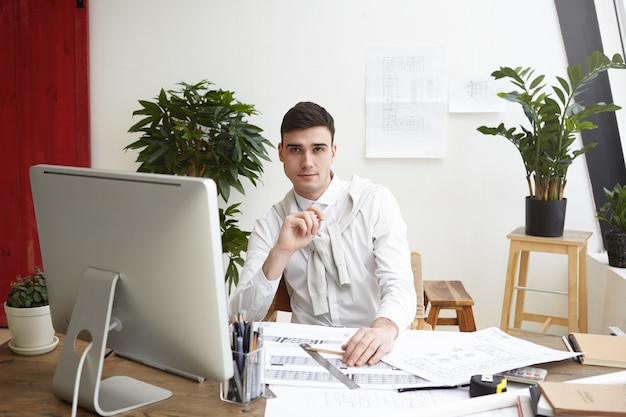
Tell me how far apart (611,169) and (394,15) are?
1584 mm

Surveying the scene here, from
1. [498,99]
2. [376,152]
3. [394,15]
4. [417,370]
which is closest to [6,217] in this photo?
[376,152]

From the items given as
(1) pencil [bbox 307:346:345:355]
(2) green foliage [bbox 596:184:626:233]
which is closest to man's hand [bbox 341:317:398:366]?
(1) pencil [bbox 307:346:345:355]

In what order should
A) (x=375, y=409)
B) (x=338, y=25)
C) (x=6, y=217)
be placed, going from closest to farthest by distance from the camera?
(x=375, y=409), (x=338, y=25), (x=6, y=217)

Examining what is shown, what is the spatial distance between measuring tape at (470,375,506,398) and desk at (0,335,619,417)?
206mm

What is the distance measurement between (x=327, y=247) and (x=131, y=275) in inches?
42.4

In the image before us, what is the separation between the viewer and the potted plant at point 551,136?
3248 millimetres

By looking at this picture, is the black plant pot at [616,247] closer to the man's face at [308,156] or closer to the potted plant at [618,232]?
the potted plant at [618,232]

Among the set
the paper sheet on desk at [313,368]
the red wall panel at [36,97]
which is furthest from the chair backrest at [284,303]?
the red wall panel at [36,97]

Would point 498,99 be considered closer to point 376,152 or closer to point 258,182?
point 376,152

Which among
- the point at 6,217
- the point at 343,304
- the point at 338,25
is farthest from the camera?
the point at 6,217

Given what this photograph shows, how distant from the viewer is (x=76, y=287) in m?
1.39

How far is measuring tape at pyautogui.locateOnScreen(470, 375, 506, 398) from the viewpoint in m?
1.34

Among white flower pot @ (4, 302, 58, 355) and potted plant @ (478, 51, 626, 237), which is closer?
white flower pot @ (4, 302, 58, 355)

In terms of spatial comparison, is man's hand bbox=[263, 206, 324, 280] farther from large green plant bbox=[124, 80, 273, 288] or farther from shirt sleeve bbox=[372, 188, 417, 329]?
large green plant bbox=[124, 80, 273, 288]
